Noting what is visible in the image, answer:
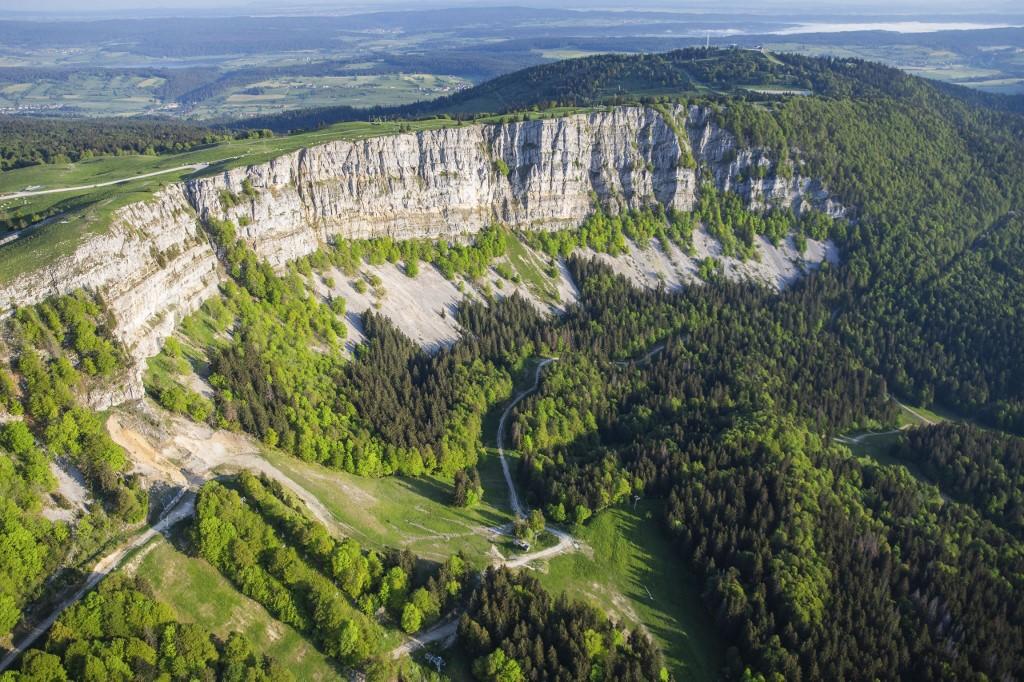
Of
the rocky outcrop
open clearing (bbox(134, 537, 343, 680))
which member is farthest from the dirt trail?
open clearing (bbox(134, 537, 343, 680))

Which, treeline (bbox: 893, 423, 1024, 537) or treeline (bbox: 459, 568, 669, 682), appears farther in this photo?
treeline (bbox: 893, 423, 1024, 537)

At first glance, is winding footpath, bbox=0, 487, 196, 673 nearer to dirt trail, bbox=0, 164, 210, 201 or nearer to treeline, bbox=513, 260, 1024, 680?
treeline, bbox=513, 260, 1024, 680

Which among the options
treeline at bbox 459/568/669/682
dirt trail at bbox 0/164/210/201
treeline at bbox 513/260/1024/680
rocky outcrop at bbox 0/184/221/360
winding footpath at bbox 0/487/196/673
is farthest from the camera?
dirt trail at bbox 0/164/210/201

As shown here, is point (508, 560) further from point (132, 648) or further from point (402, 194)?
point (402, 194)

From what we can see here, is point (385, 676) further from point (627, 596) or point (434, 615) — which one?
point (627, 596)

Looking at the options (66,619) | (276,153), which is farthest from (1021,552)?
(276,153)

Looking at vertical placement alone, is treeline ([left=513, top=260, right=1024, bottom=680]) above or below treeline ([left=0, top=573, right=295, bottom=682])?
below

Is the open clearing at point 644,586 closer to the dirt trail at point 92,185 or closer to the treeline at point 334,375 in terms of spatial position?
the treeline at point 334,375

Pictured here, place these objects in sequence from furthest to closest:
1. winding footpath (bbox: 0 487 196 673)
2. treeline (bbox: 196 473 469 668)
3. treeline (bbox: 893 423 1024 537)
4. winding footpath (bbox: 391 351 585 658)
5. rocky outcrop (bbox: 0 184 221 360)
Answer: treeline (bbox: 893 423 1024 537), rocky outcrop (bbox: 0 184 221 360), winding footpath (bbox: 391 351 585 658), treeline (bbox: 196 473 469 668), winding footpath (bbox: 0 487 196 673)
